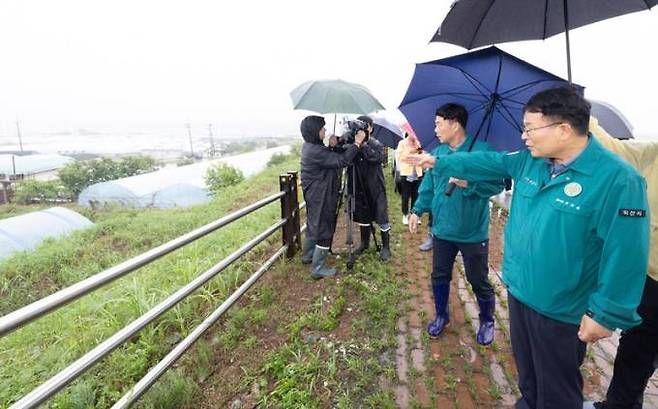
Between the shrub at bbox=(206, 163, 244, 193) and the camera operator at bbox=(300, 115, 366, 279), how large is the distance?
1585cm

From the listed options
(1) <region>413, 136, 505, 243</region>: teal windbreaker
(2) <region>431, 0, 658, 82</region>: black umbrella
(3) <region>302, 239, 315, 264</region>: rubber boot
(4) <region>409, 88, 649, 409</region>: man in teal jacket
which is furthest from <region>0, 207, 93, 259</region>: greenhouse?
(4) <region>409, 88, 649, 409</region>: man in teal jacket

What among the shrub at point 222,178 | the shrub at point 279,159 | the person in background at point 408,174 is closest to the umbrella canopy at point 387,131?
the person in background at point 408,174

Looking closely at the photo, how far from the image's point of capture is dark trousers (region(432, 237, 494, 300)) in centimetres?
286

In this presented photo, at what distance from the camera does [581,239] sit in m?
1.61

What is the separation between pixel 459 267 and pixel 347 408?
9.32ft

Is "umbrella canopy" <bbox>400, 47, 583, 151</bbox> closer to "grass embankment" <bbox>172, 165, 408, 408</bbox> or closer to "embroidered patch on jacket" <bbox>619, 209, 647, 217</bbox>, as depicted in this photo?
"embroidered patch on jacket" <bbox>619, 209, 647, 217</bbox>

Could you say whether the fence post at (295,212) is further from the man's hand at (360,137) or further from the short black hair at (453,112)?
the short black hair at (453,112)

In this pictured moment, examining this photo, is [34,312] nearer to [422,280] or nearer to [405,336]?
[405,336]

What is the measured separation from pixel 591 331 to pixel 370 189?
3.34m

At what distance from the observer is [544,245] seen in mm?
A: 1703

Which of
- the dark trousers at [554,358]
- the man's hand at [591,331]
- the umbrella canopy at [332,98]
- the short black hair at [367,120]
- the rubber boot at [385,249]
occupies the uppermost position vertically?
the umbrella canopy at [332,98]

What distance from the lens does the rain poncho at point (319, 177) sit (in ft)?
13.0

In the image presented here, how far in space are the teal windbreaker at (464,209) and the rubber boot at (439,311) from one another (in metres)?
0.51

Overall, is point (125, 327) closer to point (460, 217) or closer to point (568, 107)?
point (460, 217)
